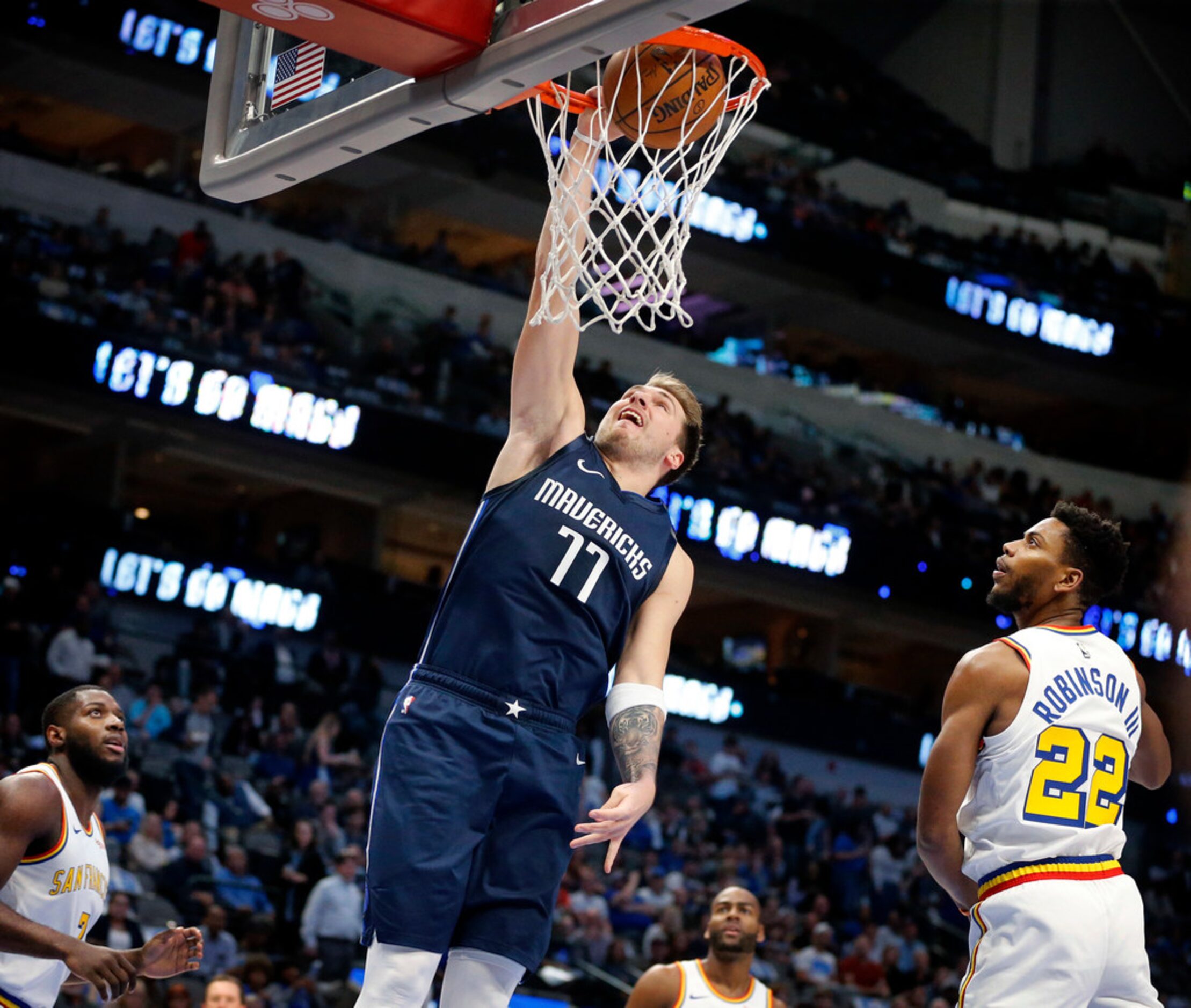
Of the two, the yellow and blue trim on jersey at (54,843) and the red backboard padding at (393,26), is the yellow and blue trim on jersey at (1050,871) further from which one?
the yellow and blue trim on jersey at (54,843)

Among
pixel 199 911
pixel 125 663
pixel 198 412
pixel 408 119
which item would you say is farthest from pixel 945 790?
pixel 198 412

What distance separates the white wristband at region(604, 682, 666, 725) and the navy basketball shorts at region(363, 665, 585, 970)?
0.24m

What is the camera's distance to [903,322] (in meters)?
24.6

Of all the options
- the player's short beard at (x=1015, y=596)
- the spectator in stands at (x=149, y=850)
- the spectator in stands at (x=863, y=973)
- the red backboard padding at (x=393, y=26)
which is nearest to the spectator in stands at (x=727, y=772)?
the spectator in stands at (x=863, y=973)

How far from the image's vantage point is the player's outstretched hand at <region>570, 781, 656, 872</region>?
3299mm

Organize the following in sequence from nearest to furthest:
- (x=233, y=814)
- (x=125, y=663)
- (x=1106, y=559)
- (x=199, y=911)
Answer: (x=1106, y=559) < (x=199, y=911) < (x=233, y=814) < (x=125, y=663)

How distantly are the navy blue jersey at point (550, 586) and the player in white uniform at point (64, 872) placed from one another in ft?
4.73

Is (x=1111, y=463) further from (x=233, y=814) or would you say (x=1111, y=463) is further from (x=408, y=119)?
(x=408, y=119)

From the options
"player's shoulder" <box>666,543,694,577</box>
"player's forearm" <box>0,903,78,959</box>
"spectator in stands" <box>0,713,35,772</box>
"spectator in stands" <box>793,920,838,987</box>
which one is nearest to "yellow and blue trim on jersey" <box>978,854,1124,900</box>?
"player's shoulder" <box>666,543,694,577</box>

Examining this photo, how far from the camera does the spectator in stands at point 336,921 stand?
32.8ft

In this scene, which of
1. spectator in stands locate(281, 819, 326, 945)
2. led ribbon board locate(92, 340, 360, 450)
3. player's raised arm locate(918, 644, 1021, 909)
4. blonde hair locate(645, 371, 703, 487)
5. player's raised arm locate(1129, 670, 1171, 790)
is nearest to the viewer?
player's raised arm locate(918, 644, 1021, 909)

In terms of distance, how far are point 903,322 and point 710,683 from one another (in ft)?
28.7

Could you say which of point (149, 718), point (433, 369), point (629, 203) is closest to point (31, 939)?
point (629, 203)

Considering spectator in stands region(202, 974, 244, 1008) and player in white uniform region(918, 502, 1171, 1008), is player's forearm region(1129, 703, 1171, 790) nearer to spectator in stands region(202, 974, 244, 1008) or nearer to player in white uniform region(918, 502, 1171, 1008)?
player in white uniform region(918, 502, 1171, 1008)
